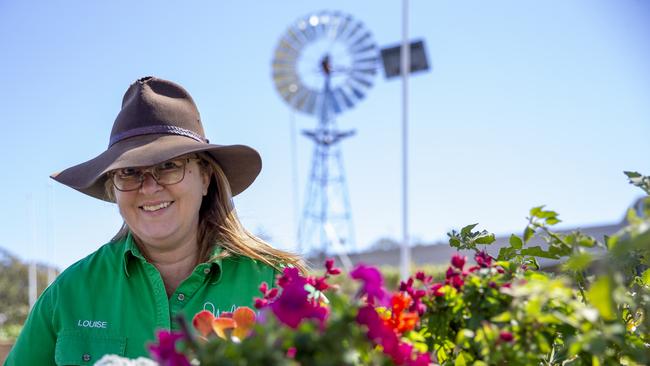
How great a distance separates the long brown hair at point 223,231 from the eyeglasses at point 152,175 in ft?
0.47

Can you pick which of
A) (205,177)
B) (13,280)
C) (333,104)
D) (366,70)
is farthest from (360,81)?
(13,280)

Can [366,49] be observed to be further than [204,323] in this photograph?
Yes

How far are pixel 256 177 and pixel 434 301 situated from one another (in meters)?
Answer: 1.50

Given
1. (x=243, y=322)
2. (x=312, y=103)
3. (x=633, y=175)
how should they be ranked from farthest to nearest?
(x=312, y=103) → (x=633, y=175) → (x=243, y=322)

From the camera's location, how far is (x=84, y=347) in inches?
71.6

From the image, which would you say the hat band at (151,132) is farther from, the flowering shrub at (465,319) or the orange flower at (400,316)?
the orange flower at (400,316)

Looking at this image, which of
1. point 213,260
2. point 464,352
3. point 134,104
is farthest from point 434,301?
point 134,104

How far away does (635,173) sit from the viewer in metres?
1.01

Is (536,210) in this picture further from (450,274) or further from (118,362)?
(118,362)

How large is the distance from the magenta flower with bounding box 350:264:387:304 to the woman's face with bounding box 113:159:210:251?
1269 millimetres

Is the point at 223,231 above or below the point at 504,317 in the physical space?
below

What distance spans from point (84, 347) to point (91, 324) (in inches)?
3.2

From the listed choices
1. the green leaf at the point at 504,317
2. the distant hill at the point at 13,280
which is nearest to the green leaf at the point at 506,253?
the green leaf at the point at 504,317

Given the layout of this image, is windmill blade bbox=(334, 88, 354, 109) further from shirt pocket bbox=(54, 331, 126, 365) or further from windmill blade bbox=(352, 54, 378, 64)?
shirt pocket bbox=(54, 331, 126, 365)
